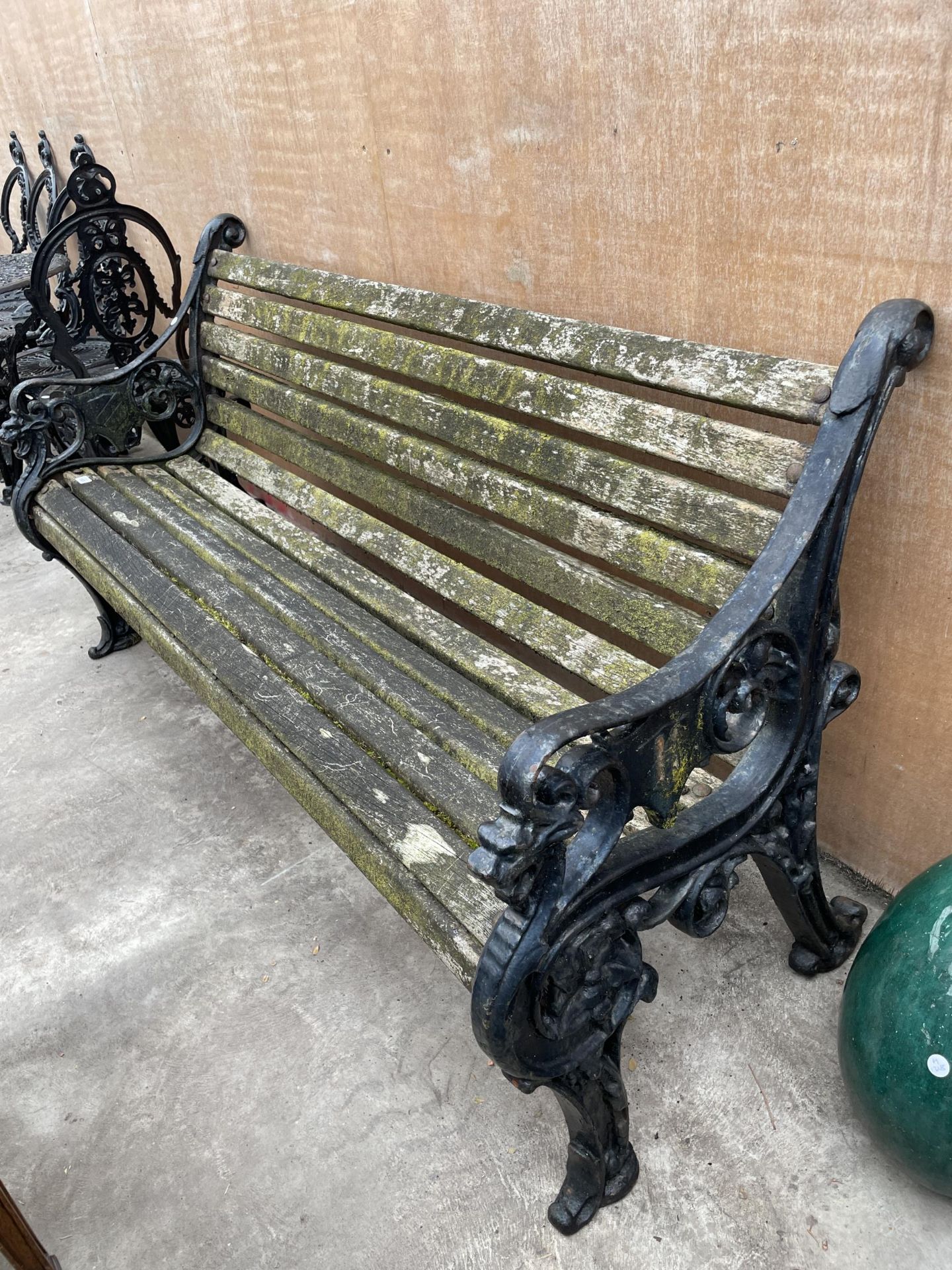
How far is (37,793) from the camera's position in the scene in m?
3.14

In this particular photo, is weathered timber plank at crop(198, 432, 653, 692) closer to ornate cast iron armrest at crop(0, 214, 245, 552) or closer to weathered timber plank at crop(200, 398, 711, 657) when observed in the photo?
weathered timber plank at crop(200, 398, 711, 657)

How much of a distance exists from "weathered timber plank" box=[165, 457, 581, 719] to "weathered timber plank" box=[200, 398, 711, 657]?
14 cm

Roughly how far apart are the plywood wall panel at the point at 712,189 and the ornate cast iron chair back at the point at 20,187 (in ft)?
14.1

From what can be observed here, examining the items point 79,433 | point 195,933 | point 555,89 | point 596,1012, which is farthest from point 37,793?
point 555,89

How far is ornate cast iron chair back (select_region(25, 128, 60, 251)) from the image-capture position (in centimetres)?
629

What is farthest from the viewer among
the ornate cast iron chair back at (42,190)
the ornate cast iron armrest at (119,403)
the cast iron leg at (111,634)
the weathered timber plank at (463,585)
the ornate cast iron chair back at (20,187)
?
the ornate cast iron chair back at (20,187)

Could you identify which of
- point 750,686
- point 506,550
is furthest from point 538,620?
point 750,686

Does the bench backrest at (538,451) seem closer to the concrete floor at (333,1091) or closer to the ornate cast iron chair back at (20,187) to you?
the concrete floor at (333,1091)

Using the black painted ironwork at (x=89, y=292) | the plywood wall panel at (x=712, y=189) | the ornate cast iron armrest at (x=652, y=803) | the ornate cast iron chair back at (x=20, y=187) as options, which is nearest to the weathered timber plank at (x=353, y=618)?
the ornate cast iron armrest at (x=652, y=803)

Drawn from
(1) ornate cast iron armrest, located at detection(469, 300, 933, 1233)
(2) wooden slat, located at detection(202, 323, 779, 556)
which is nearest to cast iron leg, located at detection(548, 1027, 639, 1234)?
(1) ornate cast iron armrest, located at detection(469, 300, 933, 1233)

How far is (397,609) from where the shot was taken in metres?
→ 2.53

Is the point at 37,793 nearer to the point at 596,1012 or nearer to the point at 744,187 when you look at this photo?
the point at 596,1012

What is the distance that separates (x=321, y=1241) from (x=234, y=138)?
350 centimetres

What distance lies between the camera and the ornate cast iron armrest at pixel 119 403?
3.45 metres
